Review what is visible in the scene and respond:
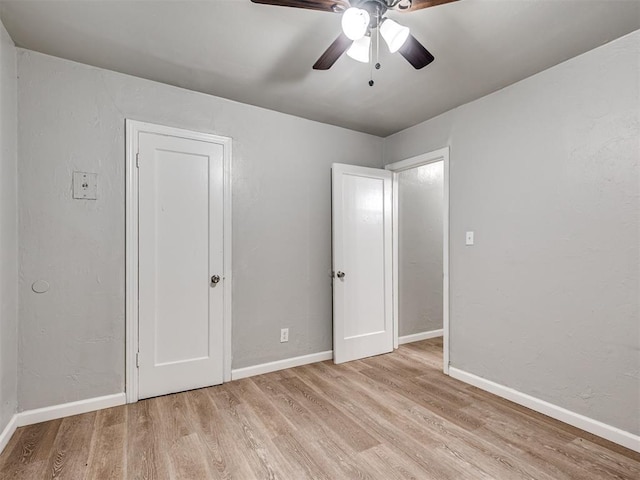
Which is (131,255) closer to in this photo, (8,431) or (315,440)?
(8,431)

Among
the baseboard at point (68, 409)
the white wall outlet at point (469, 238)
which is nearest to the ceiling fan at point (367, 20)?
the white wall outlet at point (469, 238)

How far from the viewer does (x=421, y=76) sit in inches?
98.5

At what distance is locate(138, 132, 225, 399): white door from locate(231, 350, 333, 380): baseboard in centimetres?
20

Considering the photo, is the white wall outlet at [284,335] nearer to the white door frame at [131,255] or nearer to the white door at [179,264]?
the white door at [179,264]

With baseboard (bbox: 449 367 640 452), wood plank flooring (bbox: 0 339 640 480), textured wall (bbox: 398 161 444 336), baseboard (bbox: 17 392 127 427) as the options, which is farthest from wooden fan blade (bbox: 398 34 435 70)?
baseboard (bbox: 17 392 127 427)

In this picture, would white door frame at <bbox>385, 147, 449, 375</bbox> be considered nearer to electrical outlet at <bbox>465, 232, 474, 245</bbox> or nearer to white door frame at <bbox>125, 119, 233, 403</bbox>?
electrical outlet at <bbox>465, 232, 474, 245</bbox>

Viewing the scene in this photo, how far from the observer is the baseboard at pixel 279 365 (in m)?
2.96

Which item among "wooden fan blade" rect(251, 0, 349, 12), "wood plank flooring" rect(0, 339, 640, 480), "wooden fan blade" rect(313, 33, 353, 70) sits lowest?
"wood plank flooring" rect(0, 339, 640, 480)

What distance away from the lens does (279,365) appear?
3.17 m

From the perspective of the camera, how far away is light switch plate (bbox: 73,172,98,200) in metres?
2.35

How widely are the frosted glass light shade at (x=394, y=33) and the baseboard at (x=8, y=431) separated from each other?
10.1 ft

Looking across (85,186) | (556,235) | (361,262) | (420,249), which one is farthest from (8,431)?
(420,249)

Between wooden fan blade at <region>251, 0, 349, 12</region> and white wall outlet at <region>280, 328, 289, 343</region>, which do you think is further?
white wall outlet at <region>280, 328, 289, 343</region>

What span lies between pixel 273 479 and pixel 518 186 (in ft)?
8.41
